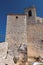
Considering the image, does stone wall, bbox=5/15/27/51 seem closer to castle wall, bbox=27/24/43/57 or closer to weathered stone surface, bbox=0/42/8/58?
weathered stone surface, bbox=0/42/8/58

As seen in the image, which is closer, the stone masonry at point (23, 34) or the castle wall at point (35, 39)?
the stone masonry at point (23, 34)

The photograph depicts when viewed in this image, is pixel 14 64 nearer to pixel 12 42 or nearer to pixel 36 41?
pixel 12 42

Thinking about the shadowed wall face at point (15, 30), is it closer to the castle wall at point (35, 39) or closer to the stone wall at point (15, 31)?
the stone wall at point (15, 31)

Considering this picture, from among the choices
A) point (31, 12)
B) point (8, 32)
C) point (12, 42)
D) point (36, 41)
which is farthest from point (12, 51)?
point (31, 12)

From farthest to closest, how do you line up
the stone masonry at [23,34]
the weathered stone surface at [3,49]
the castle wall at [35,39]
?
the castle wall at [35,39] < the stone masonry at [23,34] < the weathered stone surface at [3,49]

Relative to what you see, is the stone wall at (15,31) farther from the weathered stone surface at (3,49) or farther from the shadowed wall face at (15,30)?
the weathered stone surface at (3,49)

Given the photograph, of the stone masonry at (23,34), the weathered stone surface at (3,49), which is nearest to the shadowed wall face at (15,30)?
the stone masonry at (23,34)

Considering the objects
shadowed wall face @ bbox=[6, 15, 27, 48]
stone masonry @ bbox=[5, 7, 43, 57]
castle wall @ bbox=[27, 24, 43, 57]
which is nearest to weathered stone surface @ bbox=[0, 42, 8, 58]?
stone masonry @ bbox=[5, 7, 43, 57]

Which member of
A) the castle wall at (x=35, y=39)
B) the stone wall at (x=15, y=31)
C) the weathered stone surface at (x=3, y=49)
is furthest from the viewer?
the castle wall at (x=35, y=39)

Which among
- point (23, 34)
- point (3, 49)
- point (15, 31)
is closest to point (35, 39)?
point (23, 34)

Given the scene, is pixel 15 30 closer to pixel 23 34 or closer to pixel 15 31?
pixel 15 31

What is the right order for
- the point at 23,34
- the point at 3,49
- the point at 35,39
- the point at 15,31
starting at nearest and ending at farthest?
the point at 3,49, the point at 23,34, the point at 15,31, the point at 35,39

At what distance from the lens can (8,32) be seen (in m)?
19.9

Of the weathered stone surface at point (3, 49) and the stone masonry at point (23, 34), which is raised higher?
the stone masonry at point (23, 34)
